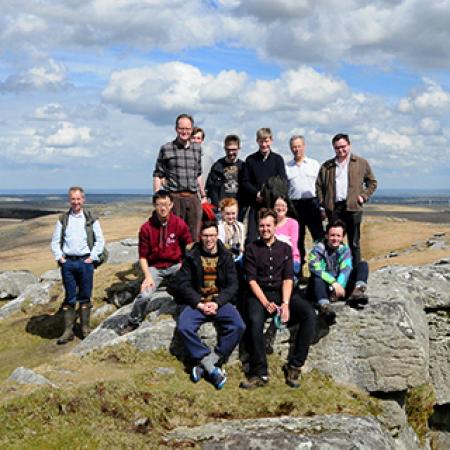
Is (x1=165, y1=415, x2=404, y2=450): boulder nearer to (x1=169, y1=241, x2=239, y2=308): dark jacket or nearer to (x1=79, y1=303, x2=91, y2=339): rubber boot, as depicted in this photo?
(x1=169, y1=241, x2=239, y2=308): dark jacket

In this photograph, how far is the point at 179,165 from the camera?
1324cm

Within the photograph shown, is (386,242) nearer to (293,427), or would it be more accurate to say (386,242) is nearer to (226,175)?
(226,175)

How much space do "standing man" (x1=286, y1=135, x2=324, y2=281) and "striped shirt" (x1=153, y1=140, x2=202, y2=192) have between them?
2.36m

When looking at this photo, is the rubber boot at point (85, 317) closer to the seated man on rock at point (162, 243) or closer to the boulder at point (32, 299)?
the seated man on rock at point (162, 243)

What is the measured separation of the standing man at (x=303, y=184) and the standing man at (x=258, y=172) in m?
0.45

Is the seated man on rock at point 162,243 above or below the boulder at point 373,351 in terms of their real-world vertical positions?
above

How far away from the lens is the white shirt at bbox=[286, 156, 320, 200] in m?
13.4

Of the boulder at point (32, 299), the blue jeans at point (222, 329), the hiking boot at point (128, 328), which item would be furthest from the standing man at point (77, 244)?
the boulder at point (32, 299)

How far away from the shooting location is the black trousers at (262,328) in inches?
391

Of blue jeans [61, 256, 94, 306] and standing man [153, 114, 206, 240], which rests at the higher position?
standing man [153, 114, 206, 240]

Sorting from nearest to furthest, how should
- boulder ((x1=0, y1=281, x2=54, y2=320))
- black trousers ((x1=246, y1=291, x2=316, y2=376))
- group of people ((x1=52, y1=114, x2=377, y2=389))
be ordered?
black trousers ((x1=246, y1=291, x2=316, y2=376)) < group of people ((x1=52, y1=114, x2=377, y2=389)) < boulder ((x1=0, y1=281, x2=54, y2=320))

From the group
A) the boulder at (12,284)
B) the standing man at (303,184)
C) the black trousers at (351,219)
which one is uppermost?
the standing man at (303,184)

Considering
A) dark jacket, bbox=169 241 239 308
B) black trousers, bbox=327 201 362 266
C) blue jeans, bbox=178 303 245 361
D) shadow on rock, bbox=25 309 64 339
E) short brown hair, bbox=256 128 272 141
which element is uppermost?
short brown hair, bbox=256 128 272 141

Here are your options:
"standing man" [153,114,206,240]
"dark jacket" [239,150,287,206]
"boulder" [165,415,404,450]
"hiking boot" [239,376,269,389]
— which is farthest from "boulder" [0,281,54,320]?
"boulder" [165,415,404,450]
